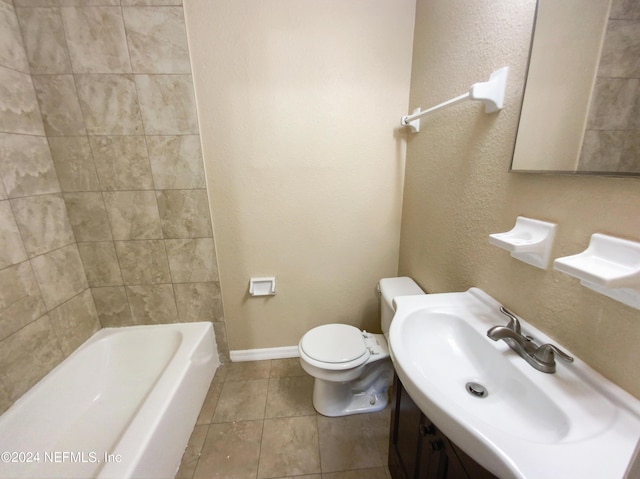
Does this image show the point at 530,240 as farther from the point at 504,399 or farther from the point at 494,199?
the point at 504,399

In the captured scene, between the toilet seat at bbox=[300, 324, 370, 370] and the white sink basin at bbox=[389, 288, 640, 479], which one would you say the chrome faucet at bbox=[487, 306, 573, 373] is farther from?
the toilet seat at bbox=[300, 324, 370, 370]

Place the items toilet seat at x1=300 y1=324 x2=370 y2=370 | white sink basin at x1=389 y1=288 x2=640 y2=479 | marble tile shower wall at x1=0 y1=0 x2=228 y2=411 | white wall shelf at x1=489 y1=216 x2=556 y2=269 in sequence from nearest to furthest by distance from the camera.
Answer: white sink basin at x1=389 y1=288 x2=640 y2=479, white wall shelf at x1=489 y1=216 x2=556 y2=269, marble tile shower wall at x1=0 y1=0 x2=228 y2=411, toilet seat at x1=300 y1=324 x2=370 y2=370

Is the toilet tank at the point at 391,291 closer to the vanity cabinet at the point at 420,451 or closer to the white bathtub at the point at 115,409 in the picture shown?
the vanity cabinet at the point at 420,451

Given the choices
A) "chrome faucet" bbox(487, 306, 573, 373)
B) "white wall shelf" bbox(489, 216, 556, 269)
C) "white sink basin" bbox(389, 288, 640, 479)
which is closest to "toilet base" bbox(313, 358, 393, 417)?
"white sink basin" bbox(389, 288, 640, 479)

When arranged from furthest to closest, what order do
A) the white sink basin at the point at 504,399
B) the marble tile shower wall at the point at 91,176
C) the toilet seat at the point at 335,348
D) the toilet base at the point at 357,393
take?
the toilet base at the point at 357,393 → the toilet seat at the point at 335,348 → the marble tile shower wall at the point at 91,176 → the white sink basin at the point at 504,399

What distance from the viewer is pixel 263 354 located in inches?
72.7

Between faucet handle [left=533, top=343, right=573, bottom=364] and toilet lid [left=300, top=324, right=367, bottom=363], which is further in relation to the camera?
toilet lid [left=300, top=324, right=367, bottom=363]

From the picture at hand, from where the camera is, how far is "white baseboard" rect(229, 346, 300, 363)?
1.83 meters

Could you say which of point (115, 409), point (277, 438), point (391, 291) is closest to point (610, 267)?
point (391, 291)

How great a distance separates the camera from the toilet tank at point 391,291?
4.50 feet

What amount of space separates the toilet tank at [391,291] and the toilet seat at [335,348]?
6.9 inches

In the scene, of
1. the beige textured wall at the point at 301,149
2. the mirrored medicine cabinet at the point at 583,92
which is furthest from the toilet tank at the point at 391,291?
the mirrored medicine cabinet at the point at 583,92

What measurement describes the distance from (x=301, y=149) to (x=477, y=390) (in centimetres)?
135

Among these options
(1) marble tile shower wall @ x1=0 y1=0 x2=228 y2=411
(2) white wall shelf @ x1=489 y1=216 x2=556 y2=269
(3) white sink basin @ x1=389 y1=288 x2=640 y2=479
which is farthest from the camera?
(1) marble tile shower wall @ x1=0 y1=0 x2=228 y2=411
